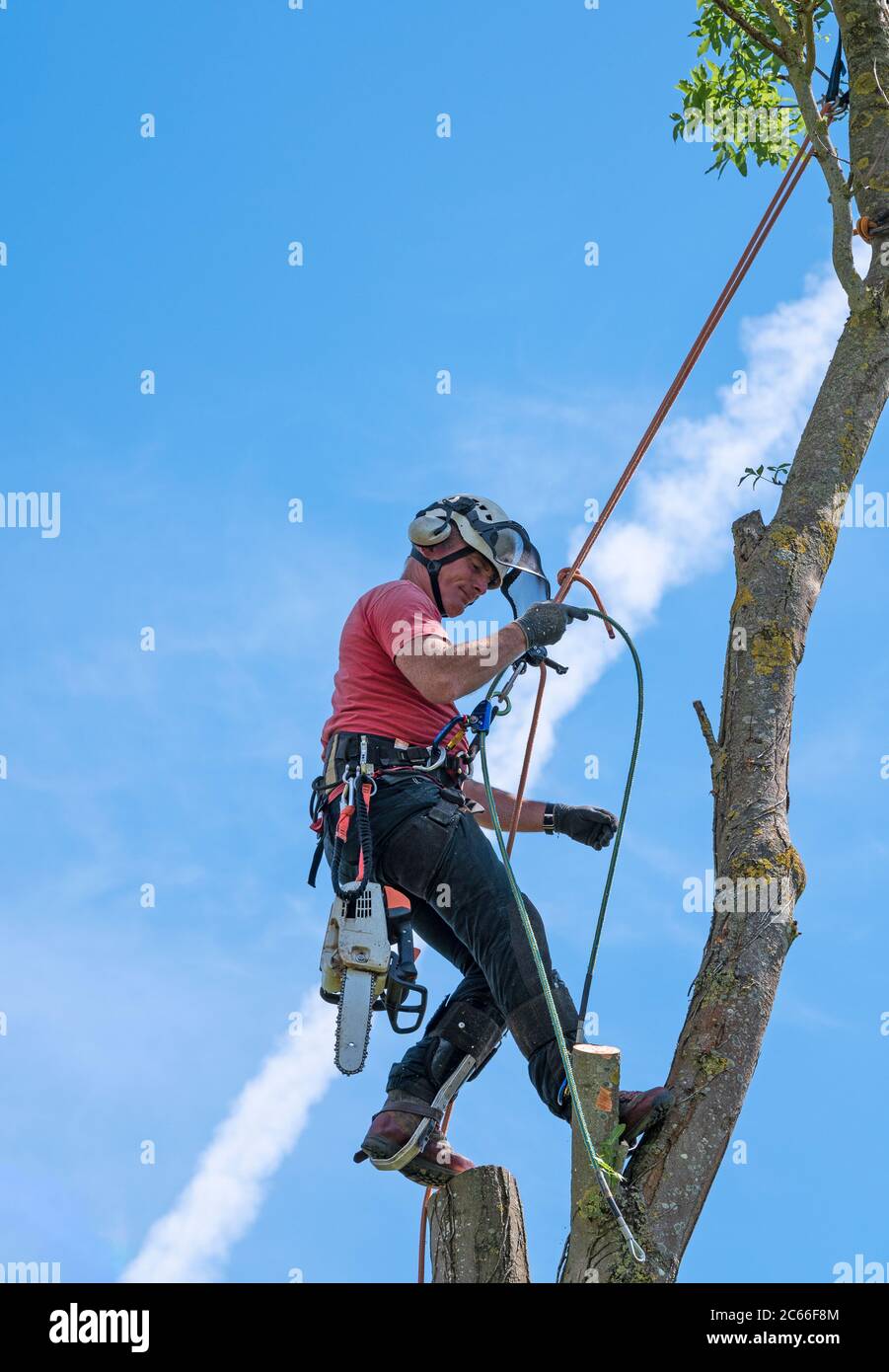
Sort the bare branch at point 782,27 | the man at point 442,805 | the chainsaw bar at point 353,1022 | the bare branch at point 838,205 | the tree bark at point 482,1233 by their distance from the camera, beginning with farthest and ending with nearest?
the bare branch at point 782,27 < the bare branch at point 838,205 < the chainsaw bar at point 353,1022 < the man at point 442,805 < the tree bark at point 482,1233

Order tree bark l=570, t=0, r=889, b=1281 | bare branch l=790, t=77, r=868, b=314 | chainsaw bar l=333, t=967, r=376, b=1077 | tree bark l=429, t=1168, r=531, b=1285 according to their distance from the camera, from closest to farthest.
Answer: tree bark l=570, t=0, r=889, b=1281 < tree bark l=429, t=1168, r=531, b=1285 < chainsaw bar l=333, t=967, r=376, b=1077 < bare branch l=790, t=77, r=868, b=314

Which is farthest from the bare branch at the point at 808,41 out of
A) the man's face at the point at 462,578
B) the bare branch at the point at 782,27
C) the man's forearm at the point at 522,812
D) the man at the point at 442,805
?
the man's forearm at the point at 522,812

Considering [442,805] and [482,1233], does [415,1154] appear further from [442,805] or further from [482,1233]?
[442,805]

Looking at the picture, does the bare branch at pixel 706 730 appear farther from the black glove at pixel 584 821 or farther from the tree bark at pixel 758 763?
the black glove at pixel 584 821

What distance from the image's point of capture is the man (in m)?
4.66

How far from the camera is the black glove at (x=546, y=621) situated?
15.8ft

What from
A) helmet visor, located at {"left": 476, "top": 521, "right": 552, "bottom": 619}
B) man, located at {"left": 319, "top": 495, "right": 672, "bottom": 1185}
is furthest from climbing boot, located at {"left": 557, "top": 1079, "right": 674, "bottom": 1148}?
helmet visor, located at {"left": 476, "top": 521, "right": 552, "bottom": 619}

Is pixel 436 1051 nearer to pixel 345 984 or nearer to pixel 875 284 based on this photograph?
pixel 345 984

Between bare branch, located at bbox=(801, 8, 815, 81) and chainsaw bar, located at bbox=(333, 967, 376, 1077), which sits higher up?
bare branch, located at bbox=(801, 8, 815, 81)

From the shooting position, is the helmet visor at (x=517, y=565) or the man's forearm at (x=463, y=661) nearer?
the man's forearm at (x=463, y=661)

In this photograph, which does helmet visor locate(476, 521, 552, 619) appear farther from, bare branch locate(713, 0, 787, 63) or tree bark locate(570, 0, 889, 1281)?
bare branch locate(713, 0, 787, 63)

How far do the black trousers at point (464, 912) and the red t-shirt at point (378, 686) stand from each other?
21cm
